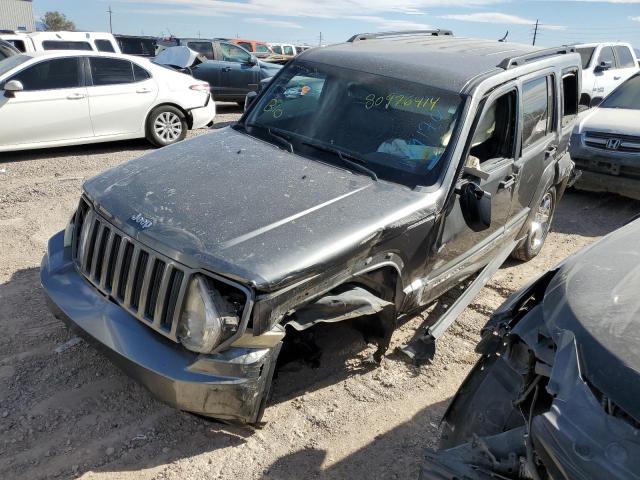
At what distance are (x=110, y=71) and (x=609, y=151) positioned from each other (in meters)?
7.28

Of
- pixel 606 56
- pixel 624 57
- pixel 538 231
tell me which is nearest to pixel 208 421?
pixel 538 231

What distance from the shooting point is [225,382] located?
2.50 m

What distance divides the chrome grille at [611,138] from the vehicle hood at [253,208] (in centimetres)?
A: 491

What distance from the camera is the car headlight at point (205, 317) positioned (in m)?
2.47

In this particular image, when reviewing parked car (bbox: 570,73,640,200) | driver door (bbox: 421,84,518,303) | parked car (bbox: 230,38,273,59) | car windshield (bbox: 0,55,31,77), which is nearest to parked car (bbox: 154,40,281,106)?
car windshield (bbox: 0,55,31,77)

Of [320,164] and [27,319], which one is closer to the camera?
[320,164]

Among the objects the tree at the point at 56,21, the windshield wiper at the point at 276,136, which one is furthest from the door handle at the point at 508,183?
the tree at the point at 56,21

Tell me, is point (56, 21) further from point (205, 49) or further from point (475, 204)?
point (475, 204)

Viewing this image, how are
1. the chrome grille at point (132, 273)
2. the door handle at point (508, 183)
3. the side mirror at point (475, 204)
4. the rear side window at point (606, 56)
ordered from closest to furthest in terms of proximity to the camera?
the chrome grille at point (132, 273)
the side mirror at point (475, 204)
the door handle at point (508, 183)
the rear side window at point (606, 56)

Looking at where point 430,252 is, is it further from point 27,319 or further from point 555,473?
point 27,319

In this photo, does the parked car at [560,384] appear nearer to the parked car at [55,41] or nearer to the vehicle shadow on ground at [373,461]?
the vehicle shadow on ground at [373,461]

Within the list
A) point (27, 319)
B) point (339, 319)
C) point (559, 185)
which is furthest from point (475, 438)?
point (559, 185)

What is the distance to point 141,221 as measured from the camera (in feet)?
9.23

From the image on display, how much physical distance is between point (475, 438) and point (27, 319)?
329cm
